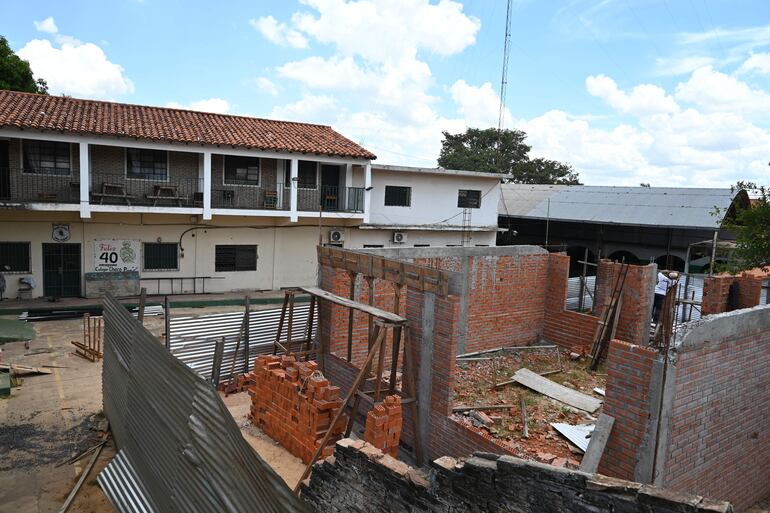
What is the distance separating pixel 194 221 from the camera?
62.0 ft

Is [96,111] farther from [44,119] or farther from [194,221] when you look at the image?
[194,221]

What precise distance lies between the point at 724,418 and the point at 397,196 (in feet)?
56.3

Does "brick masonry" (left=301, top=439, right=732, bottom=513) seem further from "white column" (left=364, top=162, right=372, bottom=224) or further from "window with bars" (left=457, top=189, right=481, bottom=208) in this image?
"window with bars" (left=457, top=189, right=481, bottom=208)

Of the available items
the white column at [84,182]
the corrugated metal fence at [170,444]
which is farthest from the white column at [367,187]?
the corrugated metal fence at [170,444]

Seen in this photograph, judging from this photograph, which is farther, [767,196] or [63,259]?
[63,259]

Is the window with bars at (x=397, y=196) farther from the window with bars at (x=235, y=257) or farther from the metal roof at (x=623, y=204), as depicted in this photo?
the metal roof at (x=623, y=204)

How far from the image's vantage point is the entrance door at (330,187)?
21.1 metres

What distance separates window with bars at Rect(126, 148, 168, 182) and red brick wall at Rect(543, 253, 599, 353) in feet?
44.2

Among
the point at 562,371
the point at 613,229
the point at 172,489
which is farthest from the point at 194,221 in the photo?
the point at 613,229

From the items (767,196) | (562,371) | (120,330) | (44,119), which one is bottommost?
(562,371)

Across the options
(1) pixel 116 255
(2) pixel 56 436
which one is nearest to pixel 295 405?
(2) pixel 56 436

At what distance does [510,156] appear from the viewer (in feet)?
153

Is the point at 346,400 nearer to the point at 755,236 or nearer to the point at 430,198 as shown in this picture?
the point at 755,236

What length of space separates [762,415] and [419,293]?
4.97 meters
